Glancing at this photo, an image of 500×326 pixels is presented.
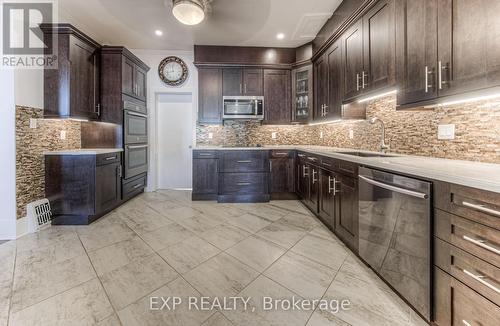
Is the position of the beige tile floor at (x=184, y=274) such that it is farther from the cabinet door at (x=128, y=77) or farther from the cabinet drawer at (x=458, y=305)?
the cabinet door at (x=128, y=77)

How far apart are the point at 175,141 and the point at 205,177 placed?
155 cm

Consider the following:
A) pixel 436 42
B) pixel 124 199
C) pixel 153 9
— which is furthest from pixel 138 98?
pixel 436 42

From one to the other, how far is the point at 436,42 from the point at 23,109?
4152 mm

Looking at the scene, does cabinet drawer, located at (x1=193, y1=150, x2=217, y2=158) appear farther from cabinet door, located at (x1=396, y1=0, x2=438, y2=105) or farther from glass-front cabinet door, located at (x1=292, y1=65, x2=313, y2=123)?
cabinet door, located at (x1=396, y1=0, x2=438, y2=105)

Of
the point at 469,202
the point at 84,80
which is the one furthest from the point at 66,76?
the point at 469,202

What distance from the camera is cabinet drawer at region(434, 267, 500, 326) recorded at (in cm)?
95

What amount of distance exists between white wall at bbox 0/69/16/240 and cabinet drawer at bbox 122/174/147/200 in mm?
1362

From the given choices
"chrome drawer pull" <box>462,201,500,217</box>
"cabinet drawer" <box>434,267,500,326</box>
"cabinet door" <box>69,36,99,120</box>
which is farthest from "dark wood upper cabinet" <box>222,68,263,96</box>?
"cabinet drawer" <box>434,267,500,326</box>

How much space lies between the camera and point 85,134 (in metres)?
3.58

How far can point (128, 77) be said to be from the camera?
3.79 m

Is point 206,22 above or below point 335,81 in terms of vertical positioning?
above

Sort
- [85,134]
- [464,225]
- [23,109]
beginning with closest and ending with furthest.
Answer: [464,225] < [23,109] < [85,134]

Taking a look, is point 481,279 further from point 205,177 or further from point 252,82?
point 252,82

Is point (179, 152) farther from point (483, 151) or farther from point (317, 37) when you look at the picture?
point (483, 151)
